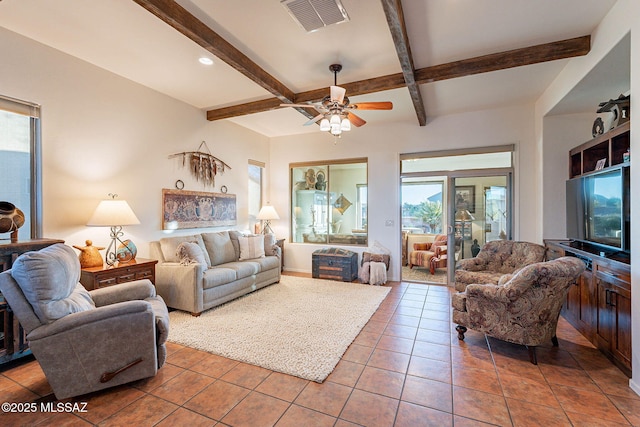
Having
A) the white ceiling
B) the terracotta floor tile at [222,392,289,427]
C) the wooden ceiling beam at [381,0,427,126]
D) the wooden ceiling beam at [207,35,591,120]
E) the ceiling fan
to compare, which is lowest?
the terracotta floor tile at [222,392,289,427]

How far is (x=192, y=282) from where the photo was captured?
356cm

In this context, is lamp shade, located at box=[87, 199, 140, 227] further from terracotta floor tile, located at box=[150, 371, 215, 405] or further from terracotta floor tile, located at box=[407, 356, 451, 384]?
terracotta floor tile, located at box=[407, 356, 451, 384]

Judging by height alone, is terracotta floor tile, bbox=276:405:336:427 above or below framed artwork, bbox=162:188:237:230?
below

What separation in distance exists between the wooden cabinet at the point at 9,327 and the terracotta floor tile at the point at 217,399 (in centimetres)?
172

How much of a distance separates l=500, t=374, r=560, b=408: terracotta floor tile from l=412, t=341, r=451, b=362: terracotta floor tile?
46 cm

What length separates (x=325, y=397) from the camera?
2066 millimetres

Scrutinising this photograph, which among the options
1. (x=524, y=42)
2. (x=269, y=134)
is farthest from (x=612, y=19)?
(x=269, y=134)

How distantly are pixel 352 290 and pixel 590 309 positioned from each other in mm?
2901

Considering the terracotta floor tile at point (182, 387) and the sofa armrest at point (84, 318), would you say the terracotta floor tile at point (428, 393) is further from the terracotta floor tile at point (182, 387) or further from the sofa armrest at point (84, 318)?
the sofa armrest at point (84, 318)

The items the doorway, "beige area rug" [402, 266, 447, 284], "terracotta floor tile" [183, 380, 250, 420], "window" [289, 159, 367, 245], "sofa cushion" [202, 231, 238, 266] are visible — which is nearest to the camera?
"terracotta floor tile" [183, 380, 250, 420]

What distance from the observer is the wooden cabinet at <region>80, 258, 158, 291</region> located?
2.93 m

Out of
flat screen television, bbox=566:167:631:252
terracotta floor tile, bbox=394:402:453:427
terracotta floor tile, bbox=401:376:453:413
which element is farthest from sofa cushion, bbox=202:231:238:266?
flat screen television, bbox=566:167:631:252

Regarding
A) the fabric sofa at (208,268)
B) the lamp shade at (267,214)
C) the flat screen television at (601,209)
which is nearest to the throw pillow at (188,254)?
the fabric sofa at (208,268)

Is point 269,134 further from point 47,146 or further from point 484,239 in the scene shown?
point 484,239
